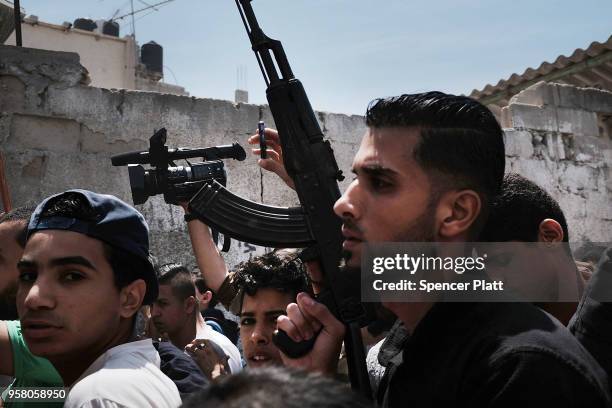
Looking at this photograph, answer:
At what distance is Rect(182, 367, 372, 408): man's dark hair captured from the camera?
76 cm

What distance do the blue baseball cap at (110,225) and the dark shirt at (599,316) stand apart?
3.61ft

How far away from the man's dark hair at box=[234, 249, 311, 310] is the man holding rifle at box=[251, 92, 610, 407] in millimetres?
1062

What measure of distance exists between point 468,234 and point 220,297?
1.88 m

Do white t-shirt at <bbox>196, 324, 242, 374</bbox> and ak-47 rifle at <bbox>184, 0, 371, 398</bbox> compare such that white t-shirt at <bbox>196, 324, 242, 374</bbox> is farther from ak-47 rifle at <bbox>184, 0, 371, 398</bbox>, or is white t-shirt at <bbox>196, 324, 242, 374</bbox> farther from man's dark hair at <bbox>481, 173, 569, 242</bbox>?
man's dark hair at <bbox>481, 173, 569, 242</bbox>

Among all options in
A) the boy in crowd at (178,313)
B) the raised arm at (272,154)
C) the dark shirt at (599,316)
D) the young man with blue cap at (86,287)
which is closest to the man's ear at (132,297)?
the young man with blue cap at (86,287)

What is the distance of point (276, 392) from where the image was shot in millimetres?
771

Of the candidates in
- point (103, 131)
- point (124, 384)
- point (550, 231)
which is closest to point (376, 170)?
point (124, 384)

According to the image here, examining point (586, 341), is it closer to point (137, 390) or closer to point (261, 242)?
point (137, 390)

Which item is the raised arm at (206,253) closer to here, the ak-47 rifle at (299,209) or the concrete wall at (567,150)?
the ak-47 rifle at (299,209)

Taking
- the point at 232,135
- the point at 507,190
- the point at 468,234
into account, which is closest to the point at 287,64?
the point at 507,190

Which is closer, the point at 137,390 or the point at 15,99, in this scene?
the point at 137,390

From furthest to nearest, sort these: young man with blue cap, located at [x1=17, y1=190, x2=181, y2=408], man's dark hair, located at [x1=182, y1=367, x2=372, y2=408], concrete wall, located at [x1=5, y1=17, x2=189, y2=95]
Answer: concrete wall, located at [x1=5, y1=17, x2=189, y2=95] < young man with blue cap, located at [x1=17, y1=190, x2=181, y2=408] < man's dark hair, located at [x1=182, y1=367, x2=372, y2=408]

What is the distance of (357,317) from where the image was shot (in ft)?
5.61

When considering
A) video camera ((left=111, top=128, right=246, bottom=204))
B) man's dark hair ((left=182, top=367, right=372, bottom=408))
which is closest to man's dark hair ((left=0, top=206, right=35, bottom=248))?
video camera ((left=111, top=128, right=246, bottom=204))
